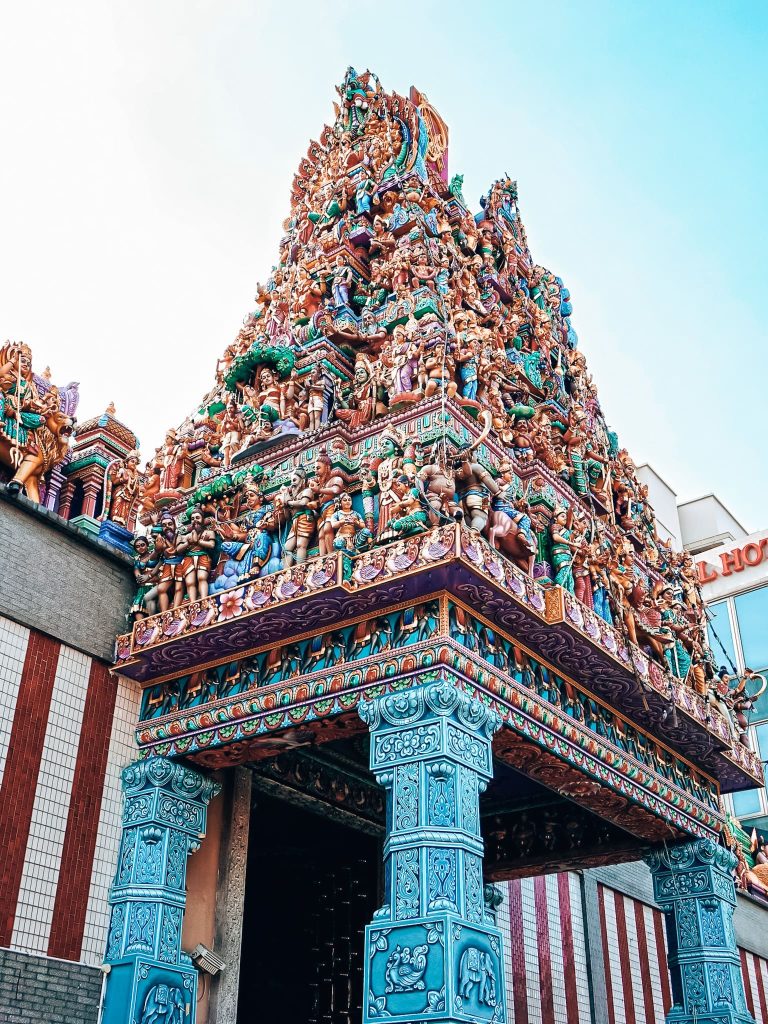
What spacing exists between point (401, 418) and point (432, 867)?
590cm

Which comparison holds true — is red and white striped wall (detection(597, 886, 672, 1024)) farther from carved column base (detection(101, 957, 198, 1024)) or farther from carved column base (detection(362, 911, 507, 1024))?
carved column base (detection(362, 911, 507, 1024))

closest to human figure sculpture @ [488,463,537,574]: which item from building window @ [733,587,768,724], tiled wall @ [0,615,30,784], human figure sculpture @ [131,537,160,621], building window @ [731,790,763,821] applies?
human figure sculpture @ [131,537,160,621]

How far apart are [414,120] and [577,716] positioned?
12.6m

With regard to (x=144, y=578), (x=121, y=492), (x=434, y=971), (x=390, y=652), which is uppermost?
(x=121, y=492)

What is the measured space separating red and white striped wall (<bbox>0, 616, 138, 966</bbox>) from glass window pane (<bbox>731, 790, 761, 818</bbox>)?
91.0 feet

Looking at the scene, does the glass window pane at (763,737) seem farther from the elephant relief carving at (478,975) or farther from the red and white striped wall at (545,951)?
the elephant relief carving at (478,975)

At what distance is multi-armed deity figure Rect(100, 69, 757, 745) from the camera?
43.2 feet

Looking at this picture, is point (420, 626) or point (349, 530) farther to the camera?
point (349, 530)

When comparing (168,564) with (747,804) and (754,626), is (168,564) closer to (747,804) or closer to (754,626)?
(747,804)

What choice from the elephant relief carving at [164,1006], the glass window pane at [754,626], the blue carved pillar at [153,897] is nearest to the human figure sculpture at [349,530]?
the blue carved pillar at [153,897]

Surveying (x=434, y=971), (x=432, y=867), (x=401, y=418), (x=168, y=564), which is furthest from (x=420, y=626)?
(x=168, y=564)

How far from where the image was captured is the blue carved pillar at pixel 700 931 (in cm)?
1419

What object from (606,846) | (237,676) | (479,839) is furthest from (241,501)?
(606,846)

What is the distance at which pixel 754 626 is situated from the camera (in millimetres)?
37000
